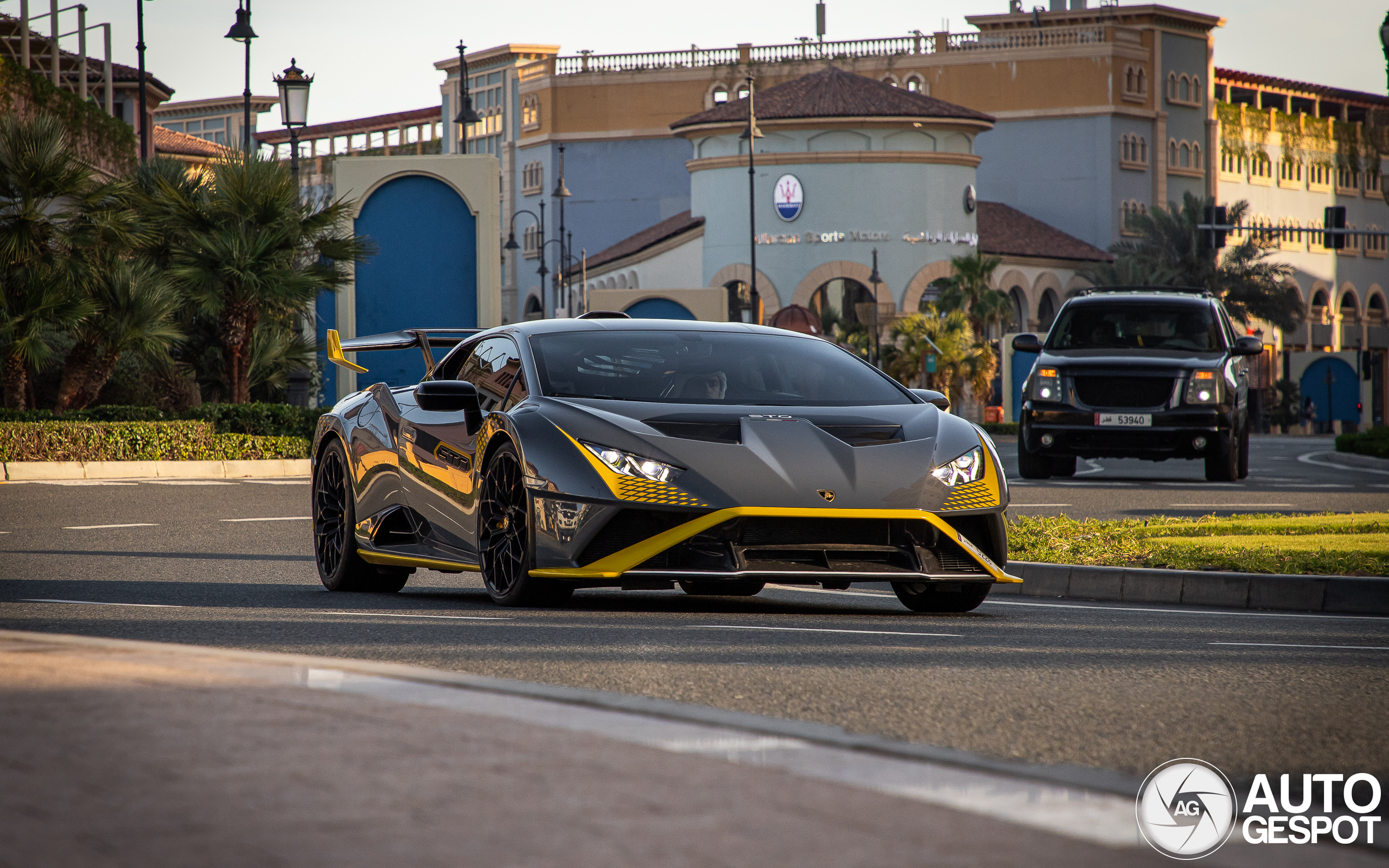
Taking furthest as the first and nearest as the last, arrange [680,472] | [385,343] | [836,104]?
[836,104]
[385,343]
[680,472]

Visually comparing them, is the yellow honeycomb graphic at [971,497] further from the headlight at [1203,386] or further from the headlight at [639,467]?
the headlight at [1203,386]

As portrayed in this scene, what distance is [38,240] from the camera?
2522cm

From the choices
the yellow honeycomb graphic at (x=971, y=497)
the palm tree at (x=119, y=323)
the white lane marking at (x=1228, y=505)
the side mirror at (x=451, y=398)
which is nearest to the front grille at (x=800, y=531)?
the yellow honeycomb graphic at (x=971, y=497)

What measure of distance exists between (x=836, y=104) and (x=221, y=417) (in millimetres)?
55925

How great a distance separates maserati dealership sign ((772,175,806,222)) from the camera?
7938cm

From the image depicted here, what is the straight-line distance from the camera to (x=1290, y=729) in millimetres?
5066

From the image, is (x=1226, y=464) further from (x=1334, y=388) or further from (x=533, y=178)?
(x=533, y=178)

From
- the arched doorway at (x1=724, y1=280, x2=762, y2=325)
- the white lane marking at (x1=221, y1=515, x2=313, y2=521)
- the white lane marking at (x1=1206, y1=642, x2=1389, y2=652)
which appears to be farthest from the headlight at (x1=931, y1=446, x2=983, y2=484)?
the arched doorway at (x1=724, y1=280, x2=762, y2=325)

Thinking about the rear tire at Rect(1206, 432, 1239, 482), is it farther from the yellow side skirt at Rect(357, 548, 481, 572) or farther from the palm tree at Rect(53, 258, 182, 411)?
the palm tree at Rect(53, 258, 182, 411)

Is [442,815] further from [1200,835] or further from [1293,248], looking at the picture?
[1293,248]

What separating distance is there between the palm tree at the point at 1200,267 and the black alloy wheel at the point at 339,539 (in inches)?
3009

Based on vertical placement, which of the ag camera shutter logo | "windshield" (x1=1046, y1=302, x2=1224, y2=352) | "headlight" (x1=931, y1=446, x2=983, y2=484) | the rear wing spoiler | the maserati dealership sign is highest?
the maserati dealership sign

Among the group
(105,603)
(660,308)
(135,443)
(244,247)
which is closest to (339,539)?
(105,603)

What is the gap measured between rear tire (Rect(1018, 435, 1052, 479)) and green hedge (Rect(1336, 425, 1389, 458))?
9.04 m
